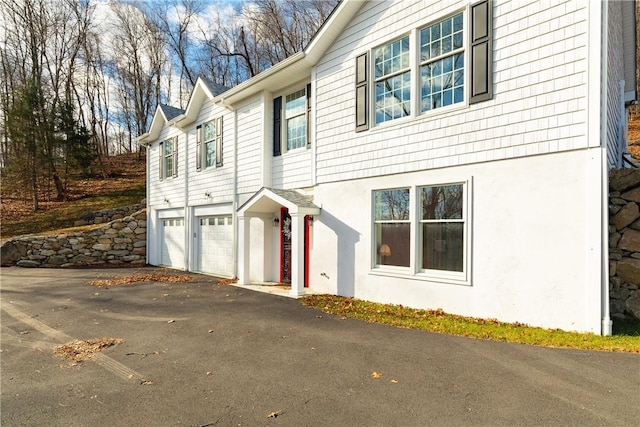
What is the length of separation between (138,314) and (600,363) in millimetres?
7783

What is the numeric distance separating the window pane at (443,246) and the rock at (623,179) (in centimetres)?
250

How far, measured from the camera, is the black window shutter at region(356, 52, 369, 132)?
8.40 meters

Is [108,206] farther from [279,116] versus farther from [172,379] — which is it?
[172,379]

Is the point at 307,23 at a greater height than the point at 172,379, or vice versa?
the point at 307,23

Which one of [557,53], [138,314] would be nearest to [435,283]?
[557,53]

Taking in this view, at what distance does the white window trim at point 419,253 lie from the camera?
21.9 feet

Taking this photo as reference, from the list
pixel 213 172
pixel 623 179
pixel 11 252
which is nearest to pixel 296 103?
pixel 213 172

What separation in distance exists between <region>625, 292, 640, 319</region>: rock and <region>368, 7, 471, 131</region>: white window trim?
4250 mm

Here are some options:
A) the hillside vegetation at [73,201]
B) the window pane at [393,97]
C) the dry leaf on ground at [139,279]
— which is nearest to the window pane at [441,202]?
the window pane at [393,97]

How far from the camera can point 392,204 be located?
314 inches

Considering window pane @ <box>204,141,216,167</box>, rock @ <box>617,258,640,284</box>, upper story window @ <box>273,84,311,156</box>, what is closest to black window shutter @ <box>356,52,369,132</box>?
upper story window @ <box>273,84,311,156</box>

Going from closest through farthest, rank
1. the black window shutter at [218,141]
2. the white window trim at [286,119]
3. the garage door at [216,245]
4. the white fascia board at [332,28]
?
the white fascia board at [332,28] → the white window trim at [286,119] → the garage door at [216,245] → the black window shutter at [218,141]

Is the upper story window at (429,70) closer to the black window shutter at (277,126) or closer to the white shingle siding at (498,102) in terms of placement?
the white shingle siding at (498,102)

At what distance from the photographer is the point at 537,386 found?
3.86 metres
